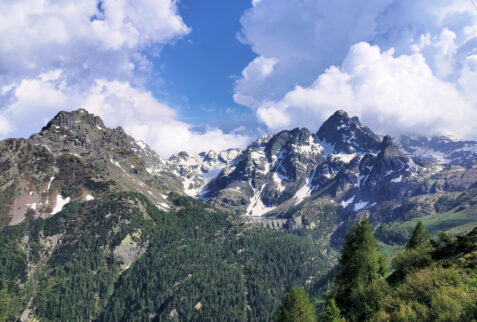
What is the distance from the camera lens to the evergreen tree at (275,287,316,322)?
55.6m

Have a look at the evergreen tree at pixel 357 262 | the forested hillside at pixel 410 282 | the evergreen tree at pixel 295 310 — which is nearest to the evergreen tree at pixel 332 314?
the forested hillside at pixel 410 282

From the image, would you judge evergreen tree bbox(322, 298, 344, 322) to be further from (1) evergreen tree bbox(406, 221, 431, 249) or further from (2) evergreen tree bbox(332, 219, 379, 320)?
(1) evergreen tree bbox(406, 221, 431, 249)

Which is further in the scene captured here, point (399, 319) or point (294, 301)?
point (294, 301)

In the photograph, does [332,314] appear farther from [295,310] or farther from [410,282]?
[410,282]

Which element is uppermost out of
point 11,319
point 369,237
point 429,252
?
point 369,237

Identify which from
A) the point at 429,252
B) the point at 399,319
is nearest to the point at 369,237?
the point at 429,252

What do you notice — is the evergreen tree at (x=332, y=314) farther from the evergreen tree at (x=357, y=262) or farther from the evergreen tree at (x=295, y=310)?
the evergreen tree at (x=295, y=310)

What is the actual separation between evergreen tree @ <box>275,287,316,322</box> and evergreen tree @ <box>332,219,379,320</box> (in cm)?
613

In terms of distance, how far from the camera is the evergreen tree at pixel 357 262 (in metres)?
55.6

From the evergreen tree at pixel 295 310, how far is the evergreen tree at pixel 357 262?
20.1 feet

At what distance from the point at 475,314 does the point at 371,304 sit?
16852mm

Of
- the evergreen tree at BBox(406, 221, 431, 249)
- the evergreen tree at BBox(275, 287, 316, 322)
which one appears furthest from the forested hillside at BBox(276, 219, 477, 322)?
the evergreen tree at BBox(275, 287, 316, 322)

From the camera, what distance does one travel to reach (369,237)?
186ft

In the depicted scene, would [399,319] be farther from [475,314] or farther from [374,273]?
[374,273]
